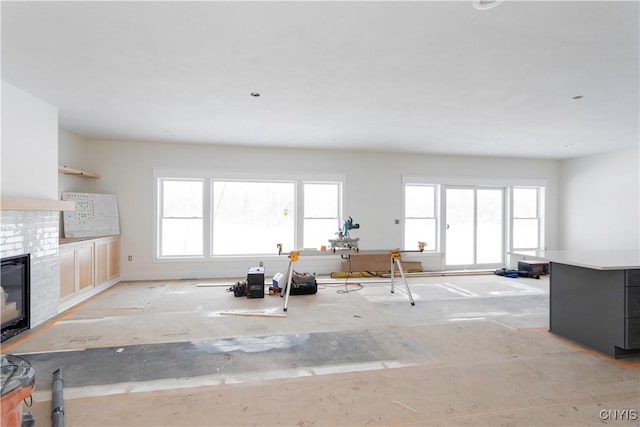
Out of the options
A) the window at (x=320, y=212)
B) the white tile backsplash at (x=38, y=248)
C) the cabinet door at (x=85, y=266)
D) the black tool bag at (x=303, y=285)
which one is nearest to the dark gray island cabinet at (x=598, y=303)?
the black tool bag at (x=303, y=285)

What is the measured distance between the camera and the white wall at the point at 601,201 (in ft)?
20.3

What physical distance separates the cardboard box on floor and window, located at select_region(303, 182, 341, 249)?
2.15ft

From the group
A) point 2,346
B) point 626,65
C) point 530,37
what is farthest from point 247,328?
point 626,65

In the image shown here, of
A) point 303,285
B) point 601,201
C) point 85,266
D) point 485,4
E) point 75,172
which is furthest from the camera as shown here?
point 601,201

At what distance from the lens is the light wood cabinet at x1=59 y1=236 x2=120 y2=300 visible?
4195 millimetres

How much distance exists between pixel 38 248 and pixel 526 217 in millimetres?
9161

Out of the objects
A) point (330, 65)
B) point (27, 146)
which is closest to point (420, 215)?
point (330, 65)

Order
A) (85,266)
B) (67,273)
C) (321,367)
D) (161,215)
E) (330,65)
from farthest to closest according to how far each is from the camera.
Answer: (161,215) < (85,266) < (67,273) < (330,65) < (321,367)

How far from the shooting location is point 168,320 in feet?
12.5

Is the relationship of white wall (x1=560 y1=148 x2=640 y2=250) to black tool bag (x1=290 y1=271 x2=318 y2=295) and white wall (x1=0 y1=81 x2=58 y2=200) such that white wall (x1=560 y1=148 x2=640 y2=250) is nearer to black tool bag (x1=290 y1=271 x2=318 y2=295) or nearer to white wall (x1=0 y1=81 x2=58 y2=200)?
black tool bag (x1=290 y1=271 x2=318 y2=295)

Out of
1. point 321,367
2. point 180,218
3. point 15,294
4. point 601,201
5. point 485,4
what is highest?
point 485,4

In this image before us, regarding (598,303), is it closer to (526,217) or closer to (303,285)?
(303,285)

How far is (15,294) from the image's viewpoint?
332cm

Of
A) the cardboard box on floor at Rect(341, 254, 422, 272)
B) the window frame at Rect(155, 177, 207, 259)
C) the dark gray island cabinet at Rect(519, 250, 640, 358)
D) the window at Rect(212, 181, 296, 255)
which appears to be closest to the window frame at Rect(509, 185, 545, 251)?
the cardboard box on floor at Rect(341, 254, 422, 272)
